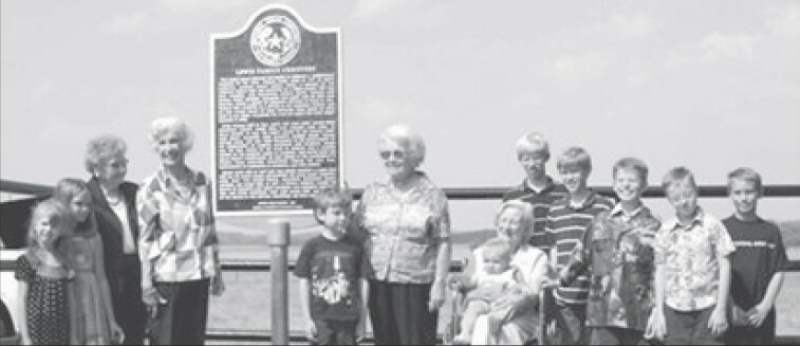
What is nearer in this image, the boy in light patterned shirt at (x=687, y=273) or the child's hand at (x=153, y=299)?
the boy in light patterned shirt at (x=687, y=273)

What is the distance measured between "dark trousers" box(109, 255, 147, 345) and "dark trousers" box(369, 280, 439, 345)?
1361 millimetres

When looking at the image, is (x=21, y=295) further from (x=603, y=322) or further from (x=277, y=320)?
(x=603, y=322)

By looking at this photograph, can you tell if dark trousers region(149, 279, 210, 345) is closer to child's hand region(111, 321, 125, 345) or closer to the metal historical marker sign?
child's hand region(111, 321, 125, 345)

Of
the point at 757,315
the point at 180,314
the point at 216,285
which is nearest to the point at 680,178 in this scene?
the point at 757,315

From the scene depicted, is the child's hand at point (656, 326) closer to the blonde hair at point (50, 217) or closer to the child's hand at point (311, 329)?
the child's hand at point (311, 329)

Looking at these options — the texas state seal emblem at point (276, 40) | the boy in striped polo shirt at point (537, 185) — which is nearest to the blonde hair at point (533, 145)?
the boy in striped polo shirt at point (537, 185)

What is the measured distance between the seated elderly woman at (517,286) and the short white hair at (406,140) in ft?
1.86

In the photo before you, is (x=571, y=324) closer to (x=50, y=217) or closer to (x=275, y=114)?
(x=275, y=114)

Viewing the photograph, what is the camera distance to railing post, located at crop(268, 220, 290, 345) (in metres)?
7.73

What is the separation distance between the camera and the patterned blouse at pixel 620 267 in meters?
7.50

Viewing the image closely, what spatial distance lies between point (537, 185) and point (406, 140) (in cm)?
79

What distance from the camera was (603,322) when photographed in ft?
24.7

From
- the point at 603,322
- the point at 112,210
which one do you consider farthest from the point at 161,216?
the point at 603,322

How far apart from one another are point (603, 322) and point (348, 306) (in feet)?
4.58
